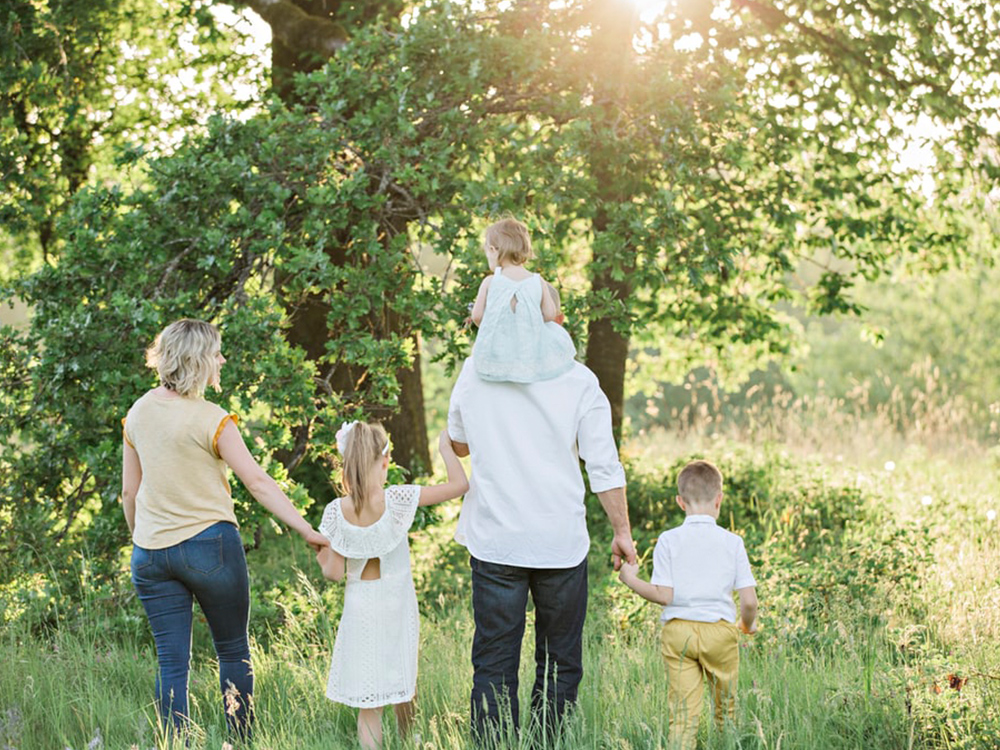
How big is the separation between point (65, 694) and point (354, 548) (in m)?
1.84

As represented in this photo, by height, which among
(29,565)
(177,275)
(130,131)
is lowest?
(29,565)

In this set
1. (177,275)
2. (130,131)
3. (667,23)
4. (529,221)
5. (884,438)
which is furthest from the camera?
(884,438)

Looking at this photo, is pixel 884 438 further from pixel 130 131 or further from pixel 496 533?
pixel 496 533

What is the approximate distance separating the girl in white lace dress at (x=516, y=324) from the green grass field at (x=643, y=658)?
1322 millimetres

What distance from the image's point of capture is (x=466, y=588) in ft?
26.1

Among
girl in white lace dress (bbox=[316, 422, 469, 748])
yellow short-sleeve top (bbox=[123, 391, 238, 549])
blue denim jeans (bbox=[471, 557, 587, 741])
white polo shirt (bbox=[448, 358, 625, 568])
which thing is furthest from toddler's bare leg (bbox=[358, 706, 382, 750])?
yellow short-sleeve top (bbox=[123, 391, 238, 549])

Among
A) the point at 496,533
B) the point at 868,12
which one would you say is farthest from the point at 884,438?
the point at 496,533

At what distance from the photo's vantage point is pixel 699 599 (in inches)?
160

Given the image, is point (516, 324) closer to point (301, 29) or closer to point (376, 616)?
point (376, 616)

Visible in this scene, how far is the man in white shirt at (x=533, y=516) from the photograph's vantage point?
156 inches

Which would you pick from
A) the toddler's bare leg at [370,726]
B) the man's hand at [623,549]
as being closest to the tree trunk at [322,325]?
the toddler's bare leg at [370,726]

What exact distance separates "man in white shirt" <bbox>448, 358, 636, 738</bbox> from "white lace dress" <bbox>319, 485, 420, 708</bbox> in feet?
1.11

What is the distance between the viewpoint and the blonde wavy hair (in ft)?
13.6

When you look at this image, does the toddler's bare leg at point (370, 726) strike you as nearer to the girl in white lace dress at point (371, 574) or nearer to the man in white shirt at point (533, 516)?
the girl in white lace dress at point (371, 574)
